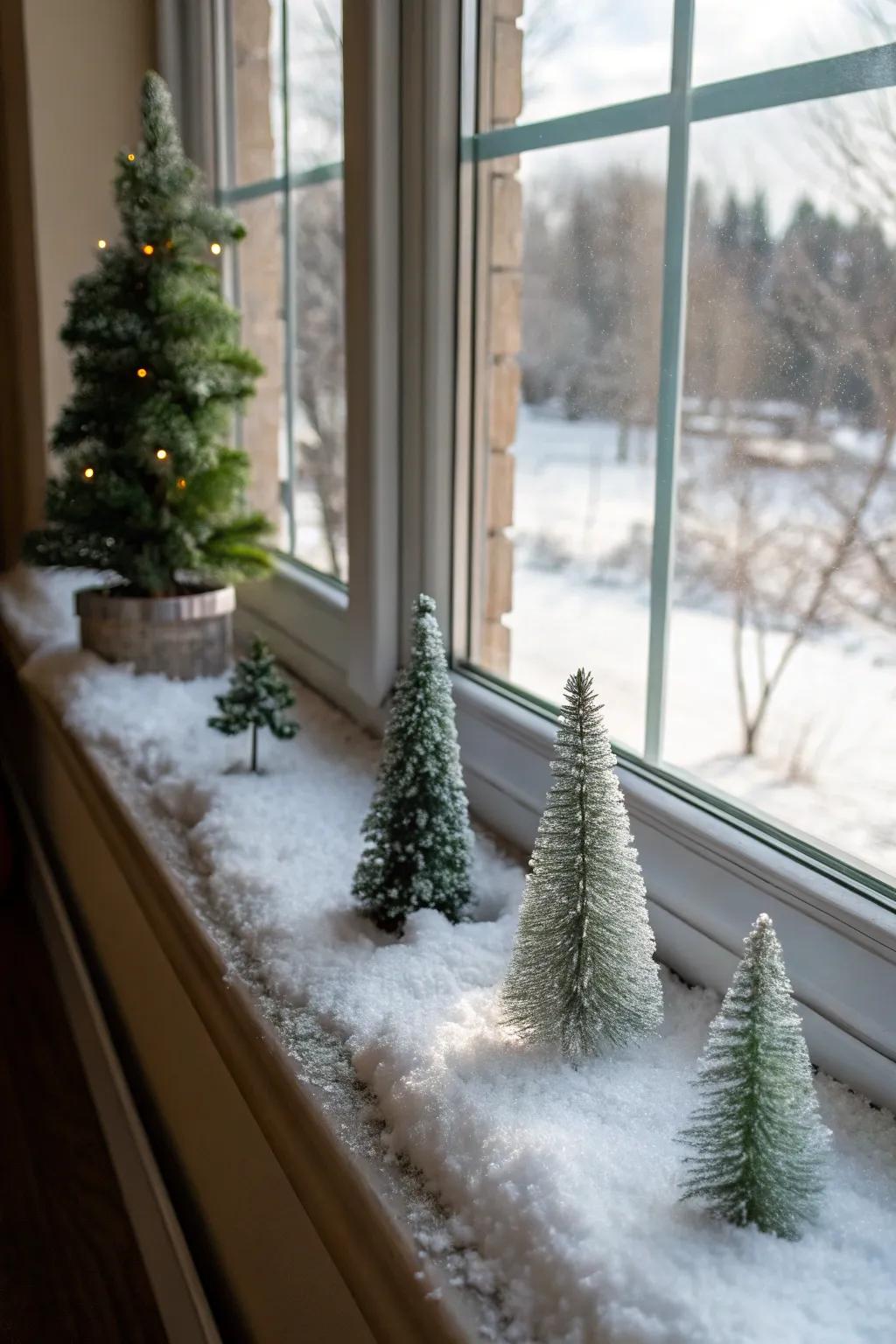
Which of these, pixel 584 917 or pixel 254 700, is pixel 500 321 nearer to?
pixel 254 700

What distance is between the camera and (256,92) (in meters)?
1.58

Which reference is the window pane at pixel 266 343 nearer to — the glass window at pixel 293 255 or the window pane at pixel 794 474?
the glass window at pixel 293 255

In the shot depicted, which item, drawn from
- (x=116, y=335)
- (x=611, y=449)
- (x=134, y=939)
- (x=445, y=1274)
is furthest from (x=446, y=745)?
(x=116, y=335)

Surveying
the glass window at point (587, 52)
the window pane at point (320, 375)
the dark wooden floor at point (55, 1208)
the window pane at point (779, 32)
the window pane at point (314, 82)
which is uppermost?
the window pane at point (314, 82)

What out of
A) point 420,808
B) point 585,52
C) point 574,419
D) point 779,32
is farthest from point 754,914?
point 585,52

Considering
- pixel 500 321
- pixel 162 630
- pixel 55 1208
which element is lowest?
pixel 55 1208

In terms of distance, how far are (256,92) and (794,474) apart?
45.5 inches

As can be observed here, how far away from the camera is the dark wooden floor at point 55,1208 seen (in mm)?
1177

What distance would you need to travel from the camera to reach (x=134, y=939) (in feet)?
3.97

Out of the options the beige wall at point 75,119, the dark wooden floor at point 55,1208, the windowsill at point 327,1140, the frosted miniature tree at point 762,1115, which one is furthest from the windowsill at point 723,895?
the beige wall at point 75,119

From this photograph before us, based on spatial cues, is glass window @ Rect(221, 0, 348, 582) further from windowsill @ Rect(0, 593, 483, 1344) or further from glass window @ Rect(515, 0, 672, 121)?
windowsill @ Rect(0, 593, 483, 1344)

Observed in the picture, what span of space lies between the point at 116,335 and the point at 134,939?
659mm

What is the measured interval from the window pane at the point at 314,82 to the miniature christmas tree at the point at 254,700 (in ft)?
1.85

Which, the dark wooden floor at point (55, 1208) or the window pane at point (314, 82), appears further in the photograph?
the window pane at point (314, 82)
